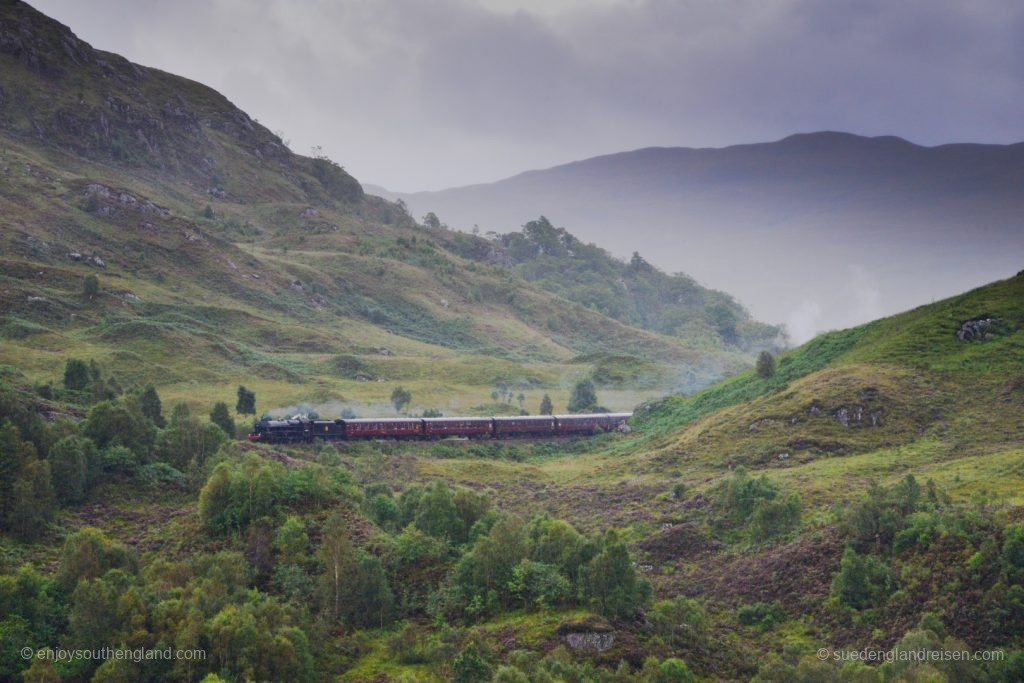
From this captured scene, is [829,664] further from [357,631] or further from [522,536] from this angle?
[357,631]

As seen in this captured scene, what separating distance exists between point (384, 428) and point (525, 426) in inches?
778

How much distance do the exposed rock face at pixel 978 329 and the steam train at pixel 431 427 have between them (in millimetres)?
43582

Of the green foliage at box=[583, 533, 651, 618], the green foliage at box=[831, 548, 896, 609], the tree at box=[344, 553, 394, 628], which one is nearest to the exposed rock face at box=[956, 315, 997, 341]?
the green foliage at box=[831, 548, 896, 609]

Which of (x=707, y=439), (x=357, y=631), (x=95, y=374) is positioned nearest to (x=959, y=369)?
(x=707, y=439)

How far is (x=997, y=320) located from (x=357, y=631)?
80.0 metres

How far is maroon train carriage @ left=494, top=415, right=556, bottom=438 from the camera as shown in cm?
10969

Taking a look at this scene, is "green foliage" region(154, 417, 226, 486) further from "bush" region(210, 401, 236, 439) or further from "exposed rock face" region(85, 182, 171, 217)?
"exposed rock face" region(85, 182, 171, 217)

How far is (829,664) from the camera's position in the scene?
134 ft

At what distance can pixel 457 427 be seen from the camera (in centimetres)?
10631

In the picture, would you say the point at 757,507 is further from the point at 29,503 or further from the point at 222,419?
the point at 222,419

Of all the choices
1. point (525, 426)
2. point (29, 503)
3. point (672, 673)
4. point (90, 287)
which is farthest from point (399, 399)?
point (672, 673)

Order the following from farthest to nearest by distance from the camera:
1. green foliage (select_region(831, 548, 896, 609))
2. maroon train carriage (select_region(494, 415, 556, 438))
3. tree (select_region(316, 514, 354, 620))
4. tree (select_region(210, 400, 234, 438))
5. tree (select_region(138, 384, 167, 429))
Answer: maroon train carriage (select_region(494, 415, 556, 438)), tree (select_region(210, 400, 234, 438)), tree (select_region(138, 384, 167, 429)), green foliage (select_region(831, 548, 896, 609)), tree (select_region(316, 514, 354, 620))

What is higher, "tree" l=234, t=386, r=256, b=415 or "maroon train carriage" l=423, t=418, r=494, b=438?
"tree" l=234, t=386, r=256, b=415

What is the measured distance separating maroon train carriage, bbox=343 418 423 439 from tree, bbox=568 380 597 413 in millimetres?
36994
